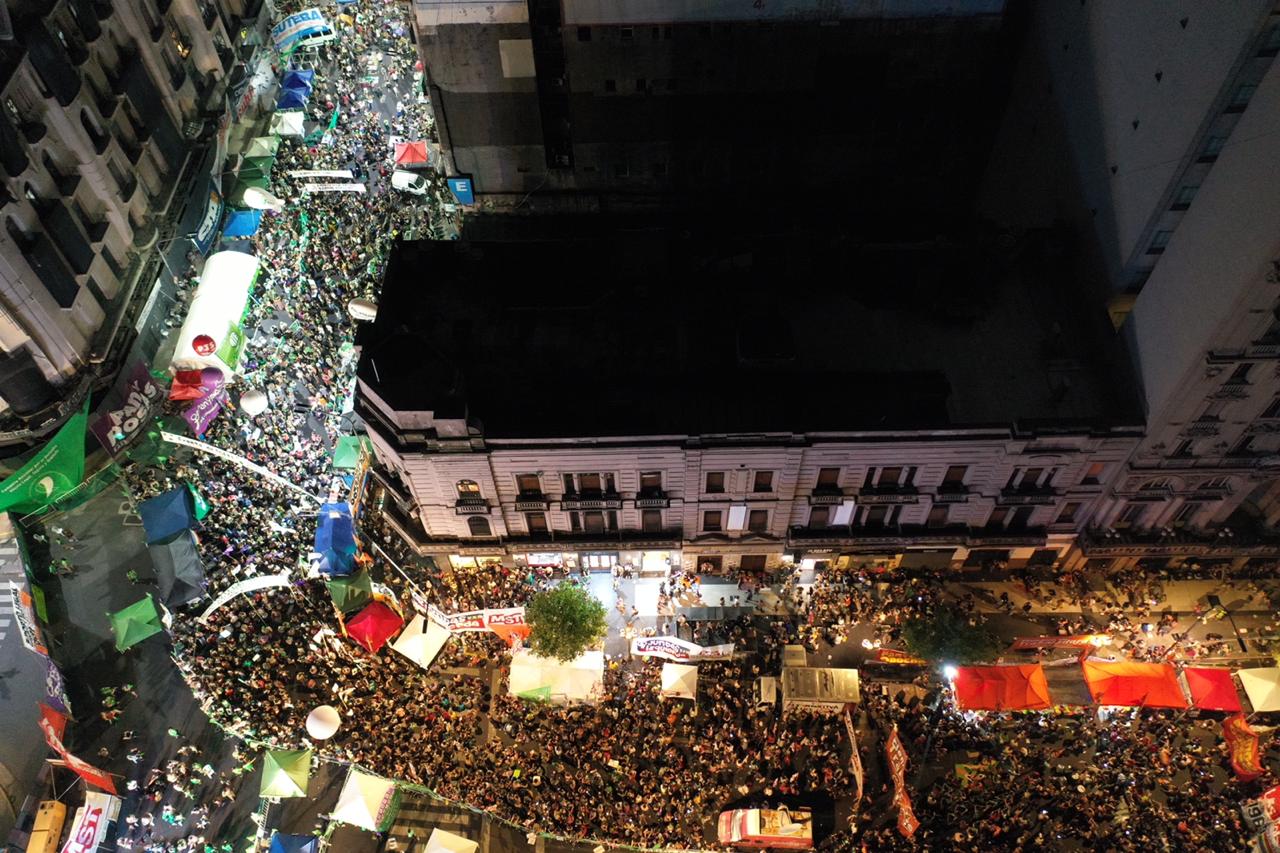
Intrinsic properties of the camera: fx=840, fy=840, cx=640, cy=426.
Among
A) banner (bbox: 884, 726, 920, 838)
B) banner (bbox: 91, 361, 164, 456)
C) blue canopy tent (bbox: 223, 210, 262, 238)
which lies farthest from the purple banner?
banner (bbox: 884, 726, 920, 838)

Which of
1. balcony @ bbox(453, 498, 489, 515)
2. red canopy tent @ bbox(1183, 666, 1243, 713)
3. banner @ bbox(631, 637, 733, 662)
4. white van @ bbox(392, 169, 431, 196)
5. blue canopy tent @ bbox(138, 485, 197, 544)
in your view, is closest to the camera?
red canopy tent @ bbox(1183, 666, 1243, 713)

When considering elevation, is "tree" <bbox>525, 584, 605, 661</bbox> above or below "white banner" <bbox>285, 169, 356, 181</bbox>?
below

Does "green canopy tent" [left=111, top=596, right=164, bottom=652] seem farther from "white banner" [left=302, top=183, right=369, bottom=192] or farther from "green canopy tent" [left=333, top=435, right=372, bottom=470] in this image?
"white banner" [left=302, top=183, right=369, bottom=192]

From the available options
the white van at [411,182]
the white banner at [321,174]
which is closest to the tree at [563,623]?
the white van at [411,182]

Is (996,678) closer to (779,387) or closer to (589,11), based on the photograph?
(779,387)

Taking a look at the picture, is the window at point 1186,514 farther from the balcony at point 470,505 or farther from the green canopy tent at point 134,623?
the green canopy tent at point 134,623

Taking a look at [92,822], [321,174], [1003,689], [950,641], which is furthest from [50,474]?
[1003,689]
